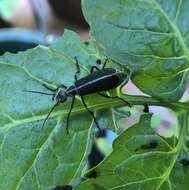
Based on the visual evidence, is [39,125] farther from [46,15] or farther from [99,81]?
[46,15]

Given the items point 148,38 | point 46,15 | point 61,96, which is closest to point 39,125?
point 61,96

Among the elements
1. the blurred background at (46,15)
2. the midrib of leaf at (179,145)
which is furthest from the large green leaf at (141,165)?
the blurred background at (46,15)

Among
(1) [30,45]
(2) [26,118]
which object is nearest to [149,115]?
(2) [26,118]

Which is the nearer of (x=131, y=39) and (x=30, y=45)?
(x=131, y=39)

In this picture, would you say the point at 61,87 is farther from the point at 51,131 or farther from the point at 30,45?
the point at 30,45

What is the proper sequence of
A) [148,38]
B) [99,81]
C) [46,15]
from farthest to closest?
[46,15]
[99,81]
[148,38]

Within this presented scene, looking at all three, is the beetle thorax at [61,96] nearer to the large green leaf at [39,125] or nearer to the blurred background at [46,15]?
the large green leaf at [39,125]

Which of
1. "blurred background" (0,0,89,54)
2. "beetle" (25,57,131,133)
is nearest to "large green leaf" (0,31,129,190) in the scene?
"beetle" (25,57,131,133)
